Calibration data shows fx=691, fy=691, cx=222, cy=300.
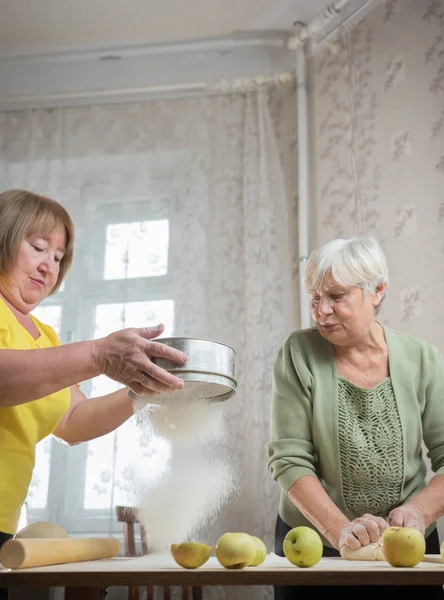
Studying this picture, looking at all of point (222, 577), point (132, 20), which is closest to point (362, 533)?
point (222, 577)

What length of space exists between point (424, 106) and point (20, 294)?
2083 millimetres

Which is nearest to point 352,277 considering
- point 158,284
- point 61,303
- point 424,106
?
point 424,106

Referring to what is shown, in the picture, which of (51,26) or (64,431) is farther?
(51,26)

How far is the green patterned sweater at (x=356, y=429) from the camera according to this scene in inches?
63.4

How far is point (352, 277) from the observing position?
182 centimetres

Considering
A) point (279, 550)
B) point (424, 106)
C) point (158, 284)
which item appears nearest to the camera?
point (279, 550)

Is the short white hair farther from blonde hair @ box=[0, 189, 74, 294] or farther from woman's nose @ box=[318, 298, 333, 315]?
blonde hair @ box=[0, 189, 74, 294]

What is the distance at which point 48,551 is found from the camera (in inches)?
43.6

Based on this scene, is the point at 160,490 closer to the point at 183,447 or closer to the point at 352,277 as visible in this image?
the point at 183,447

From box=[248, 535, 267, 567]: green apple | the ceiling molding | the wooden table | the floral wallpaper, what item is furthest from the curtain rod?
the wooden table

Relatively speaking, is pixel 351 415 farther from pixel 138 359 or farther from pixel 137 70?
pixel 137 70

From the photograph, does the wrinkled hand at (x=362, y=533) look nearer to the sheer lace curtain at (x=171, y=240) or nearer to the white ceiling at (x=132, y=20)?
the sheer lace curtain at (x=171, y=240)

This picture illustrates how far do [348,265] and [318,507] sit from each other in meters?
0.64

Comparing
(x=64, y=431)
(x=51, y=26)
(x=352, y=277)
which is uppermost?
(x=51, y=26)
